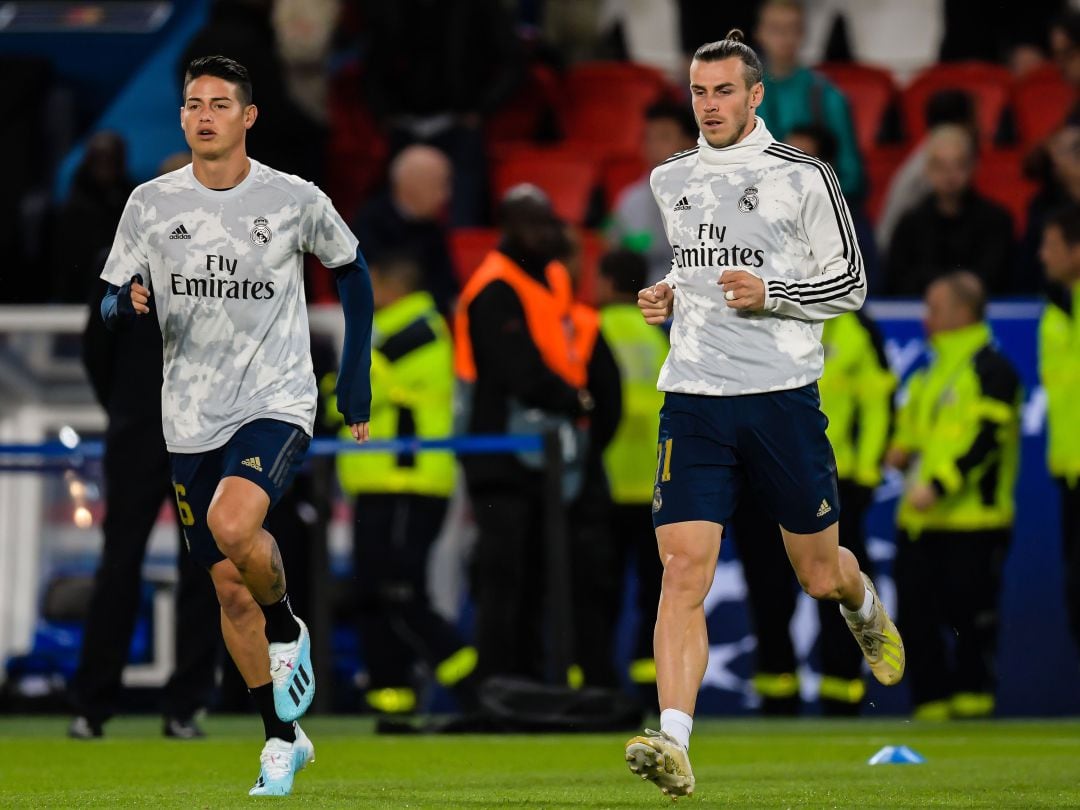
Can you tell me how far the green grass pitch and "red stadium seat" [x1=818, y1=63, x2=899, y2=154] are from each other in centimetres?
522

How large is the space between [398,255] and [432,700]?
2668 millimetres

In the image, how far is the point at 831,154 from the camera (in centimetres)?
1293

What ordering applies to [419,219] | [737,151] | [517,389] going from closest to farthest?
[737,151] → [517,389] → [419,219]

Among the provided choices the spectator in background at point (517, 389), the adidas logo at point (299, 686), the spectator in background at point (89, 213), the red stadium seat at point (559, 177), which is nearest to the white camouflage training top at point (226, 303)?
the adidas logo at point (299, 686)

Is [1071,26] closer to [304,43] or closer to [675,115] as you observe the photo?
[675,115]

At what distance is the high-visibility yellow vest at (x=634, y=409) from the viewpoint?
12195 millimetres

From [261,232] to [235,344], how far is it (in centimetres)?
38

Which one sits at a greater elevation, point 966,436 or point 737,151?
point 737,151

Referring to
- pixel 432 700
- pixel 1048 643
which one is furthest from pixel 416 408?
pixel 1048 643

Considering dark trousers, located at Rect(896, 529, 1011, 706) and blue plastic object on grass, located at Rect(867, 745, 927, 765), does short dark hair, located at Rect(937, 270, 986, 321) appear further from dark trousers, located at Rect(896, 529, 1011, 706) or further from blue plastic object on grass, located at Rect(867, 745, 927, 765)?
blue plastic object on grass, located at Rect(867, 745, 927, 765)

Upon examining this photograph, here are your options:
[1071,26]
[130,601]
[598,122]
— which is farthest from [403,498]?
[1071,26]

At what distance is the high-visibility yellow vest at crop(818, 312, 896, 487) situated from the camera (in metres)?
12.0

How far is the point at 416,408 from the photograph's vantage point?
12.2 meters

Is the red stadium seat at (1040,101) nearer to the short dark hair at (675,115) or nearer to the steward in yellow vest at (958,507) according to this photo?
the short dark hair at (675,115)
